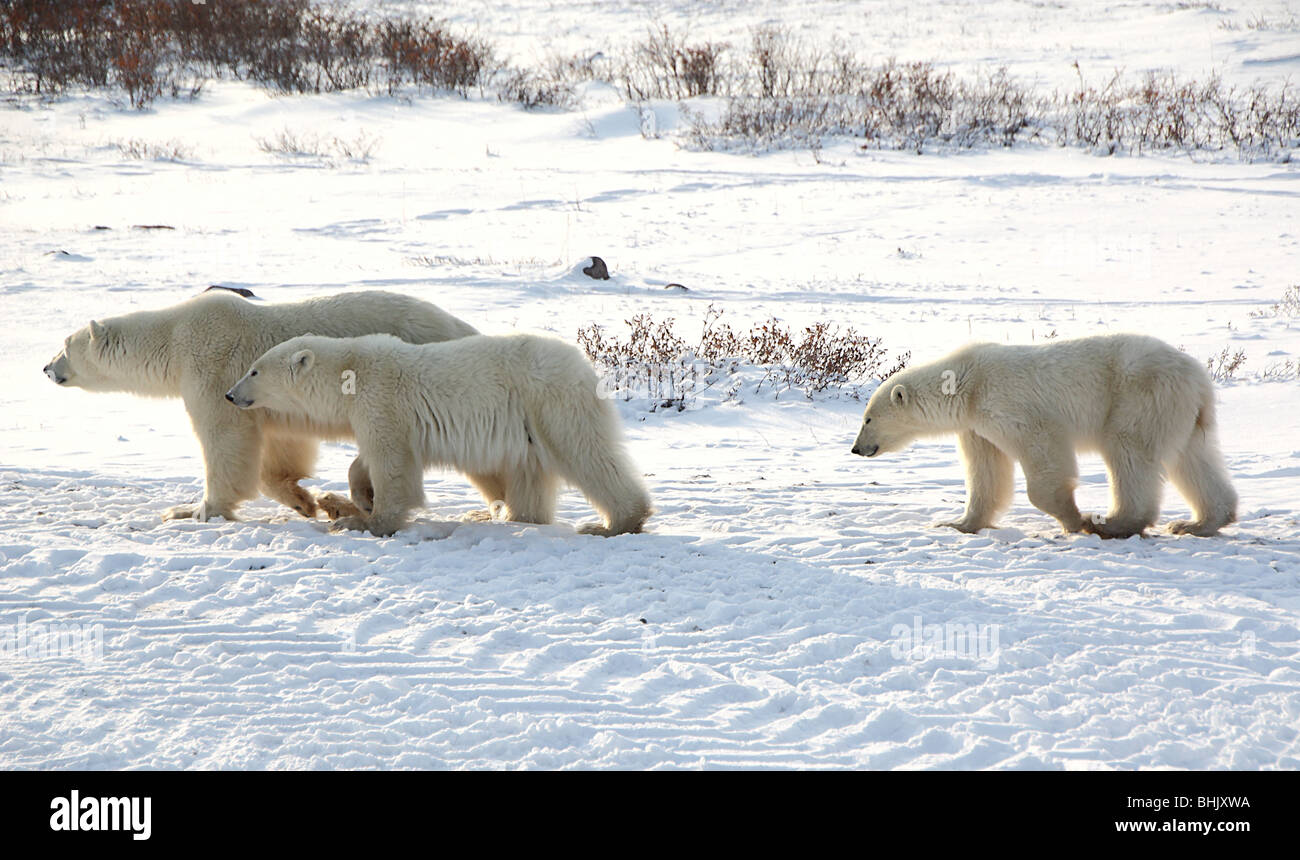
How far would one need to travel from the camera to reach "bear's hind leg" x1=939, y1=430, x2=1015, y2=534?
6297 mm

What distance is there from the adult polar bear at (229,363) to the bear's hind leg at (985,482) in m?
3.14

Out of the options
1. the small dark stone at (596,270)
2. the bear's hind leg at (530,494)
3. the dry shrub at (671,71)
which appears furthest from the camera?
the dry shrub at (671,71)

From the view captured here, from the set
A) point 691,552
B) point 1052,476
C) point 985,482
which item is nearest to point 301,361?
point 691,552

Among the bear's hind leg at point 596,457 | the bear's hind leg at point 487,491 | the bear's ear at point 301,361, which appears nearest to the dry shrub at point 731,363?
the bear's hind leg at point 487,491

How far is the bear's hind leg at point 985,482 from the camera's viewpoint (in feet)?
20.7

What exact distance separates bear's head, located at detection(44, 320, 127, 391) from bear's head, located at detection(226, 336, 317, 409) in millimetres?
1024

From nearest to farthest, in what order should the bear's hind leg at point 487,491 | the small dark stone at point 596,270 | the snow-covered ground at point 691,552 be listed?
the snow-covered ground at point 691,552 < the bear's hind leg at point 487,491 < the small dark stone at point 596,270

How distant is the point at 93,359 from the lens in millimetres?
6770

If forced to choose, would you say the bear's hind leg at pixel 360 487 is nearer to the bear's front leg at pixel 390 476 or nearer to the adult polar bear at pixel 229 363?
the adult polar bear at pixel 229 363

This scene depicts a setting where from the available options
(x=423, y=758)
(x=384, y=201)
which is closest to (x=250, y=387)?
(x=423, y=758)

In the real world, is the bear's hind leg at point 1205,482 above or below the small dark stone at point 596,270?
below

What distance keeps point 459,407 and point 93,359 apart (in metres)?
2.46

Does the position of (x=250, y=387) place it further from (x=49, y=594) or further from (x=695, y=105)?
(x=695, y=105)
